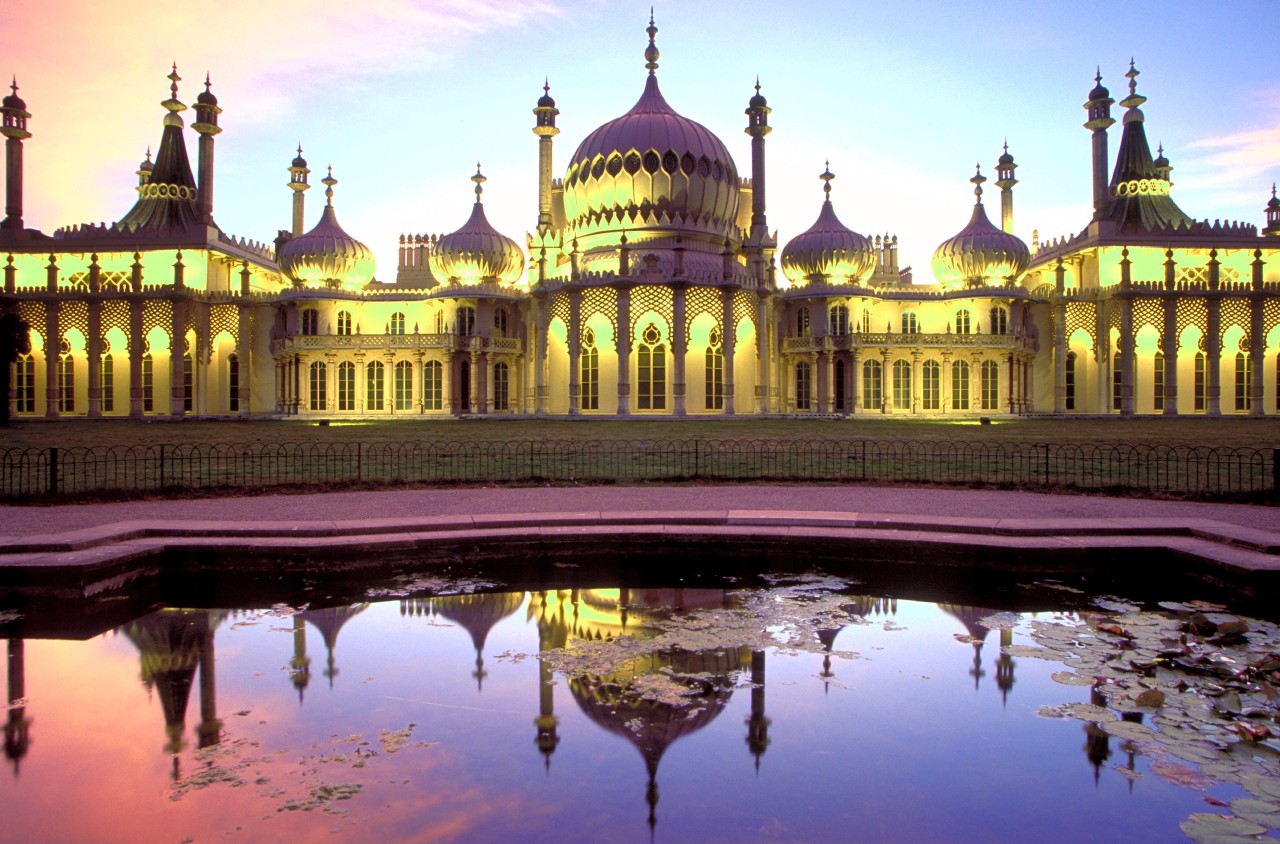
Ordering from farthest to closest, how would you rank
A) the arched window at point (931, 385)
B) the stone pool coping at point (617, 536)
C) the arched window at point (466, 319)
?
the arched window at point (466, 319) < the arched window at point (931, 385) < the stone pool coping at point (617, 536)

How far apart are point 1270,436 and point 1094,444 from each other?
7.12m

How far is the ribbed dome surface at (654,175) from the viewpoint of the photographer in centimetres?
3666

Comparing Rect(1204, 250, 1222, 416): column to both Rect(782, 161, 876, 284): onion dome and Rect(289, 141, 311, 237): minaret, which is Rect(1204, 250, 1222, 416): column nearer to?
Rect(782, 161, 876, 284): onion dome


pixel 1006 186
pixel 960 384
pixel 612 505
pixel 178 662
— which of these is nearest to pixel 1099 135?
pixel 1006 186

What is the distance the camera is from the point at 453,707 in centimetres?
476

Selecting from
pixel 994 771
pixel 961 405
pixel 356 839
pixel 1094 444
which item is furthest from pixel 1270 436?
pixel 356 839

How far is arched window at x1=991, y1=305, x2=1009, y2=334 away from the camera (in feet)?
124

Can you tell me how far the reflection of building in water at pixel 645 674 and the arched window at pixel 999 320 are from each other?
34.3m

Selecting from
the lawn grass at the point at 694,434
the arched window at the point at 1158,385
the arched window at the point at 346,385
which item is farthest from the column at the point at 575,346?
the arched window at the point at 1158,385

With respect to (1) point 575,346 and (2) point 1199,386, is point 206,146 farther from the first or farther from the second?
(2) point 1199,386

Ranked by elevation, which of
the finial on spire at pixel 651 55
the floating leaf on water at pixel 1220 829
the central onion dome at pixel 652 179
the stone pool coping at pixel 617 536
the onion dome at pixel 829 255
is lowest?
the floating leaf on water at pixel 1220 829

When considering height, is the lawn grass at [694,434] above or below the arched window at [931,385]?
below

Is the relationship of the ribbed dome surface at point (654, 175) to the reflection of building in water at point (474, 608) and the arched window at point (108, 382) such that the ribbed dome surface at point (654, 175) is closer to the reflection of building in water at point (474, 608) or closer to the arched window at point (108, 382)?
the arched window at point (108, 382)

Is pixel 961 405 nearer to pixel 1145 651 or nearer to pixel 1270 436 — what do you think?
pixel 1270 436
